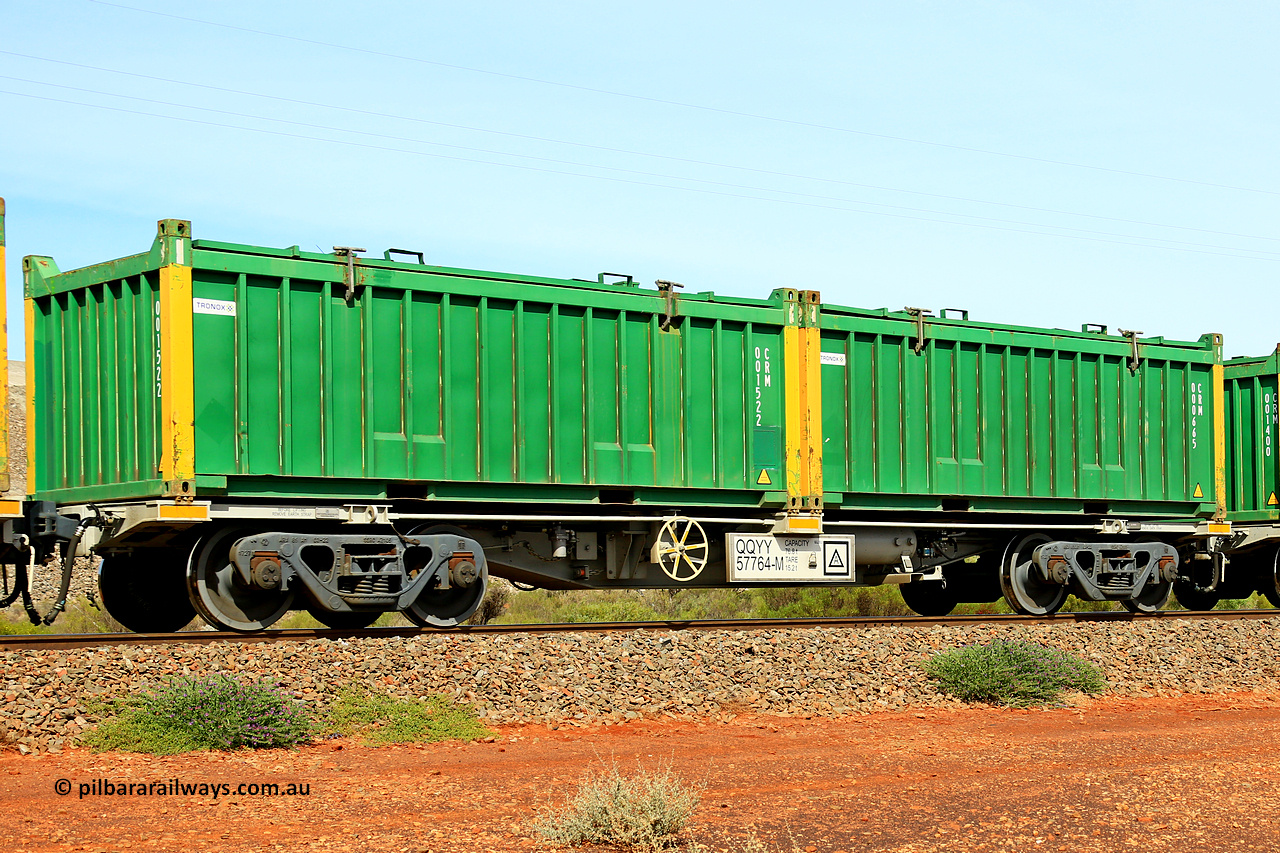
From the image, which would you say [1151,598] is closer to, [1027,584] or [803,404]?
[1027,584]

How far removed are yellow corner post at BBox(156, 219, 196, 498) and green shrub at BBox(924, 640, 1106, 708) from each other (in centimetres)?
689

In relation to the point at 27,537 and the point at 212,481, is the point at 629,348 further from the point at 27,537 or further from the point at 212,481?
the point at 27,537

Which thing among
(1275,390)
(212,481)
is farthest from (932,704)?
(1275,390)

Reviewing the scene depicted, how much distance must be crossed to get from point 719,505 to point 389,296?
14.2 feet

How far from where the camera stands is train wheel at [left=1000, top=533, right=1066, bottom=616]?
15984 millimetres


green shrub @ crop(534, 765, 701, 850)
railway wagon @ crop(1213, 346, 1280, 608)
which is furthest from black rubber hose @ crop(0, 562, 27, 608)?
railway wagon @ crop(1213, 346, 1280, 608)

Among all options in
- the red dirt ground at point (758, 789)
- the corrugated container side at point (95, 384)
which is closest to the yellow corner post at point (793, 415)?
the red dirt ground at point (758, 789)

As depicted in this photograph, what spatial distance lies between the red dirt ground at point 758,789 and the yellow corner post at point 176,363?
139 inches

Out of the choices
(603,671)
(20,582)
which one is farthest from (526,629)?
(20,582)

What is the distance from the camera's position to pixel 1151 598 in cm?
1722

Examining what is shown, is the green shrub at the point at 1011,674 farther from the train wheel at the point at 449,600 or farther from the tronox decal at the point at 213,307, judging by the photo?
the tronox decal at the point at 213,307

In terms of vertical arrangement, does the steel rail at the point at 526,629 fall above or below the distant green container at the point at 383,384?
below

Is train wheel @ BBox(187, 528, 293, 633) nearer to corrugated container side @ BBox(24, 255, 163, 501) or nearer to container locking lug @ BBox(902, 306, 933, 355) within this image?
corrugated container side @ BBox(24, 255, 163, 501)

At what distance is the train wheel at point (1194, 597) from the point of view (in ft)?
64.7
